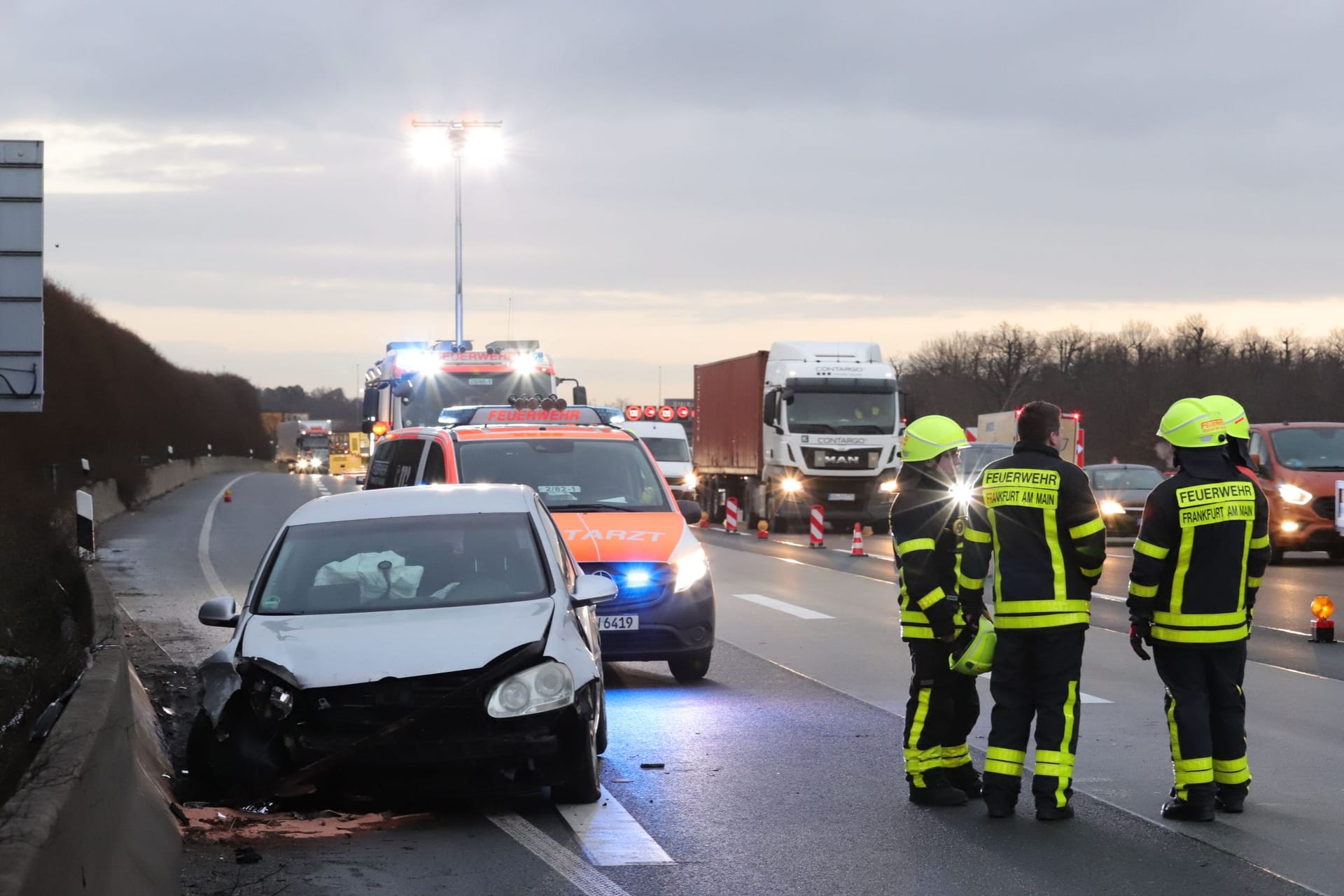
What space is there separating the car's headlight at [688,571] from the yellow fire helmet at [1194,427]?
4491 mm

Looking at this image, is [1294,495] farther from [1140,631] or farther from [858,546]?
[1140,631]

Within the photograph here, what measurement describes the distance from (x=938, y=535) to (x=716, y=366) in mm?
33091

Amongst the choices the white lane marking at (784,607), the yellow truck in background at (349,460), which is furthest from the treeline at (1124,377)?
the white lane marking at (784,607)

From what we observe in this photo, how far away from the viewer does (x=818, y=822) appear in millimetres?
7109

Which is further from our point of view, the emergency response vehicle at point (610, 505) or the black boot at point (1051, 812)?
the emergency response vehicle at point (610, 505)

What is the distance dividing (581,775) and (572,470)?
18.1 feet

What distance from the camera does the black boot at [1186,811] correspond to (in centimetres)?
701

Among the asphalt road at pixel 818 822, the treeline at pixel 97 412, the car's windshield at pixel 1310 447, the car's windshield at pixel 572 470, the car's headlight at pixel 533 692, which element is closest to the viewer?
the asphalt road at pixel 818 822

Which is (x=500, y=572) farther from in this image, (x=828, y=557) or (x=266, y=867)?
(x=828, y=557)

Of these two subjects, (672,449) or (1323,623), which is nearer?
(1323,623)

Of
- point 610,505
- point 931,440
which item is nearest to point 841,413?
point 610,505

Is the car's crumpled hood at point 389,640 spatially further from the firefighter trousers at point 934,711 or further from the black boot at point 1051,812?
the black boot at point 1051,812

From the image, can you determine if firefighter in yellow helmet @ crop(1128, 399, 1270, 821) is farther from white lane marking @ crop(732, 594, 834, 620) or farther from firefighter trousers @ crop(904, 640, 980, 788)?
white lane marking @ crop(732, 594, 834, 620)

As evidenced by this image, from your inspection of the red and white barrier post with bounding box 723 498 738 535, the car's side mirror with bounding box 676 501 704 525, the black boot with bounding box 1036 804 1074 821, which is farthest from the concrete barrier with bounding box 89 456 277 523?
the black boot with bounding box 1036 804 1074 821
